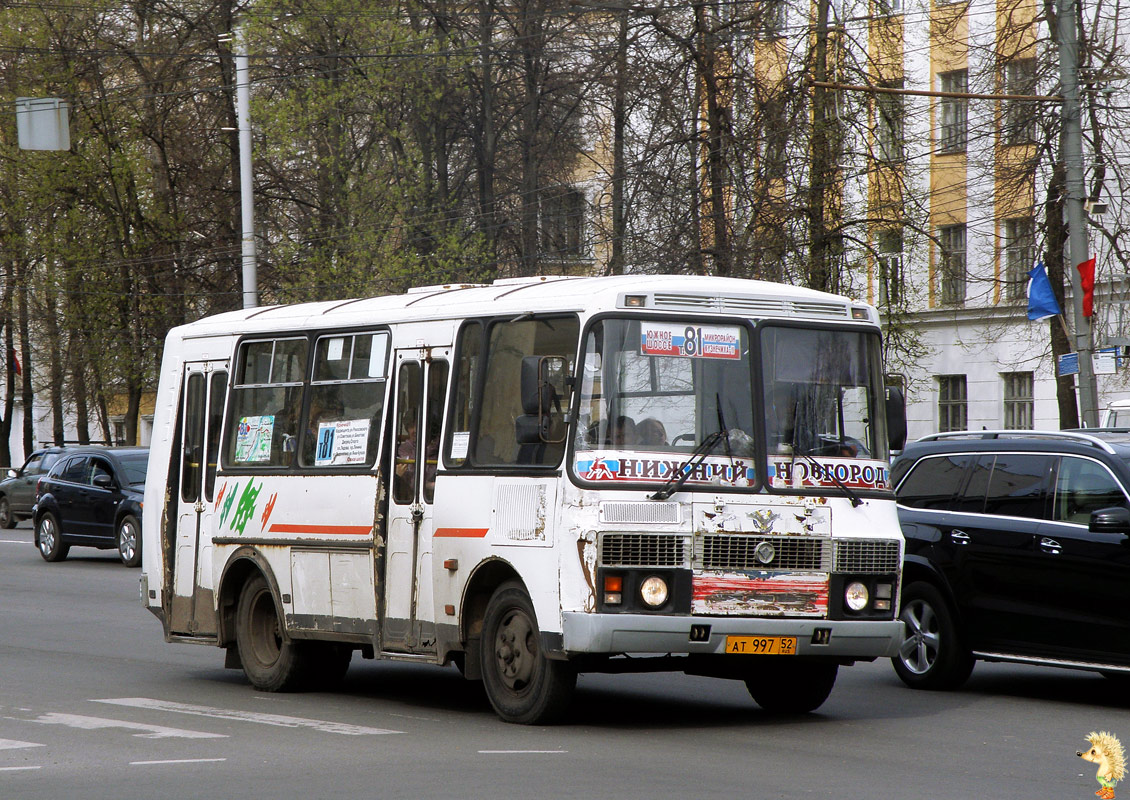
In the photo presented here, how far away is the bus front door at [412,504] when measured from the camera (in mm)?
10898

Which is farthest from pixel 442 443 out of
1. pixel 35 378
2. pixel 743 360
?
pixel 35 378

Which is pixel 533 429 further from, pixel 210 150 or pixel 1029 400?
pixel 210 150

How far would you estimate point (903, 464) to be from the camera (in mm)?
12883

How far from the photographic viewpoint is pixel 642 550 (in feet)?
31.7

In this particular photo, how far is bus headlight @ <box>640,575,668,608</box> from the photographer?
964 cm

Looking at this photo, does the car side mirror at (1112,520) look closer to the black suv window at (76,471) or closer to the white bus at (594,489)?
the white bus at (594,489)

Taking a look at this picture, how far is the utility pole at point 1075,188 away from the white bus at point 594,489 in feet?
37.8

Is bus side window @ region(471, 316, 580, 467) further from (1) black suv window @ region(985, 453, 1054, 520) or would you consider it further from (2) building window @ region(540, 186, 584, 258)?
(2) building window @ region(540, 186, 584, 258)

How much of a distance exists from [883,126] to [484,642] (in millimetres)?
22461

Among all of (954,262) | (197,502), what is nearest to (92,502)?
(197,502)

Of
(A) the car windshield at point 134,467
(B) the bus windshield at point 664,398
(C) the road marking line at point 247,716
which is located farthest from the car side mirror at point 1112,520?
(A) the car windshield at point 134,467

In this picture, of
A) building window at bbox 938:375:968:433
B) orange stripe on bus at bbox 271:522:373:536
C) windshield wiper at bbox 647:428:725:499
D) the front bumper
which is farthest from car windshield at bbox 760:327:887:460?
building window at bbox 938:375:968:433

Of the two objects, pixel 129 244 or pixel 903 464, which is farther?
pixel 129 244

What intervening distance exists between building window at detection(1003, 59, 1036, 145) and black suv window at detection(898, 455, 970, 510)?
597 inches
